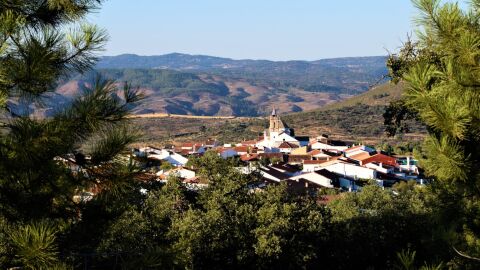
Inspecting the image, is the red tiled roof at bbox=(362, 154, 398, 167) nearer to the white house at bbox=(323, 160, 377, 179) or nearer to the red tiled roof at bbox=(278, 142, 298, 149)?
the white house at bbox=(323, 160, 377, 179)

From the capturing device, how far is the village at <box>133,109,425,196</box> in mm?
54938

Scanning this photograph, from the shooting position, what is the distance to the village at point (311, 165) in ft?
180

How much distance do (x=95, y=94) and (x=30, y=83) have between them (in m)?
0.60

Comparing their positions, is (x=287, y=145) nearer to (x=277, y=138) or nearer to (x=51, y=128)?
(x=277, y=138)

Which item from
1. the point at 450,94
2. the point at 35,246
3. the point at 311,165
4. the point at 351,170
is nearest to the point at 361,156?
the point at 311,165

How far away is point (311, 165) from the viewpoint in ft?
227

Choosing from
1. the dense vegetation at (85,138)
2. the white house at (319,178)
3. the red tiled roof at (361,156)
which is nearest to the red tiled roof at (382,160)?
the red tiled roof at (361,156)

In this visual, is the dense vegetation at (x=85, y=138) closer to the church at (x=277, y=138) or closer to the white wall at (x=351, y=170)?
the white wall at (x=351, y=170)

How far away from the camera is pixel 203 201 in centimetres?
2275

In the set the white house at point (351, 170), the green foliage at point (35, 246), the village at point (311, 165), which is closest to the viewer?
the green foliage at point (35, 246)

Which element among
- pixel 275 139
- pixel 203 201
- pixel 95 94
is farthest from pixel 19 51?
pixel 275 139

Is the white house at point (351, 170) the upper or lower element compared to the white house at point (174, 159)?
upper

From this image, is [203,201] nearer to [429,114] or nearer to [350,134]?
[429,114]

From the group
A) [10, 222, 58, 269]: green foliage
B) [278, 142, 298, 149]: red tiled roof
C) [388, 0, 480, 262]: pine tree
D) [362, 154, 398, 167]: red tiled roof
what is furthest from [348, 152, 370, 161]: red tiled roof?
[10, 222, 58, 269]: green foliage
